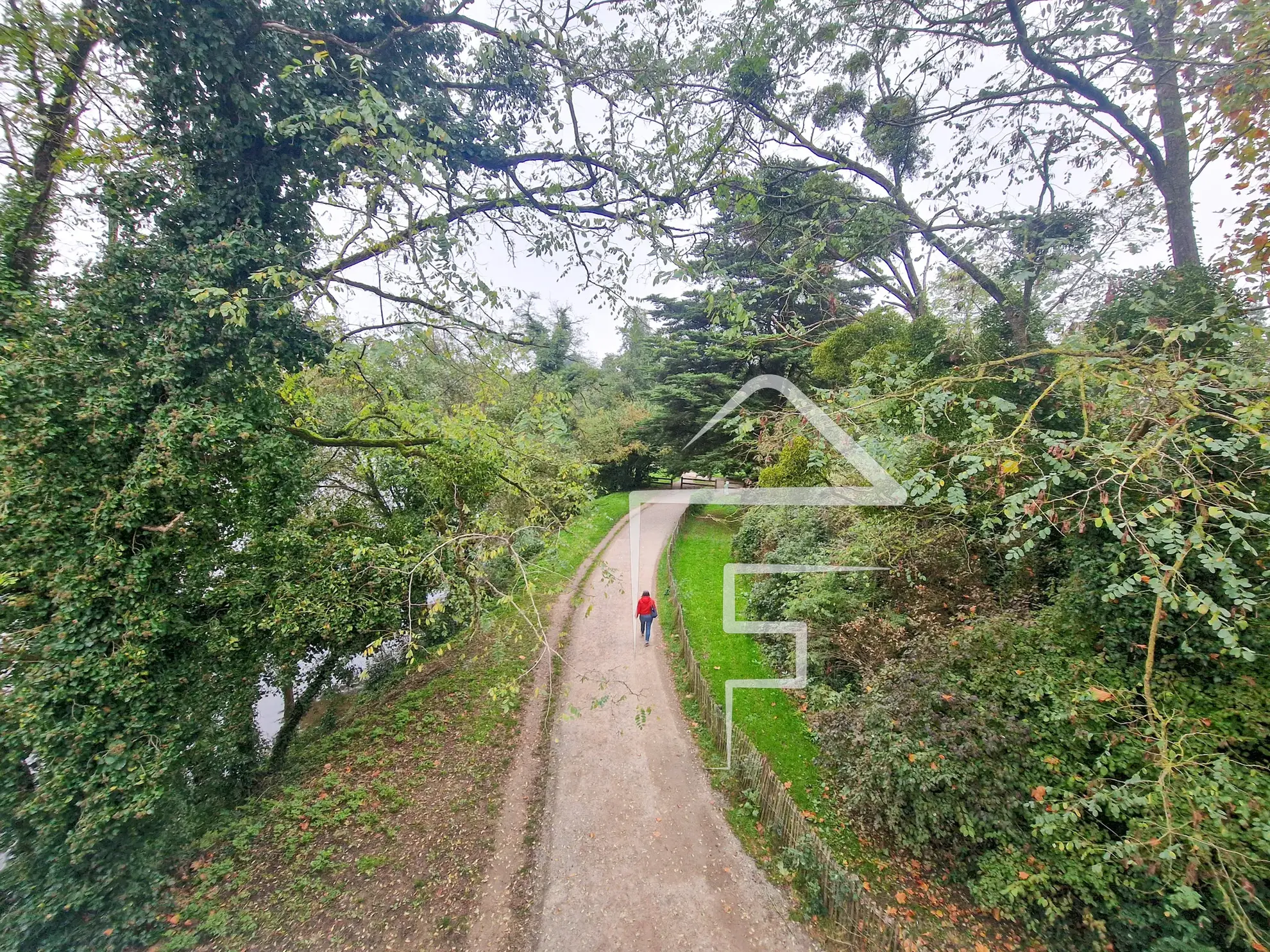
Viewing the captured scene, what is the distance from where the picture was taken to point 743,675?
9336 mm

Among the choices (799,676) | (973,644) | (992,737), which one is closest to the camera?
(992,737)

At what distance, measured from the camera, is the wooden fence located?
178 inches

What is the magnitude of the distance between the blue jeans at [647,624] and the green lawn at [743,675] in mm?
1074

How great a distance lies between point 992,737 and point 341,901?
25.0ft

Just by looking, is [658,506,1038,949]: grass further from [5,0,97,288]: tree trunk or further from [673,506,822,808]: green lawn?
[5,0,97,288]: tree trunk

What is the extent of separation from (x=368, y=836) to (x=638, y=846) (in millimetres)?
3630

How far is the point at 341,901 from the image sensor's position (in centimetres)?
520

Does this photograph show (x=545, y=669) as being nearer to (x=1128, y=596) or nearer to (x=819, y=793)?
(x=819, y=793)

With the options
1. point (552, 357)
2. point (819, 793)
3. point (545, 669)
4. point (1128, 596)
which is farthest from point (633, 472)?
point (1128, 596)

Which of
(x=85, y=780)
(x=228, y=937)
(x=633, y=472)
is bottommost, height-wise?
(x=228, y=937)

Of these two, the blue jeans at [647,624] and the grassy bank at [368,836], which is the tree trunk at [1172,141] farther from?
the blue jeans at [647,624]

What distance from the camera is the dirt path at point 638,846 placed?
4.90 metres

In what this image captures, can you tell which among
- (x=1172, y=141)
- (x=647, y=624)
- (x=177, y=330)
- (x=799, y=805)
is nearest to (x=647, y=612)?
(x=647, y=624)

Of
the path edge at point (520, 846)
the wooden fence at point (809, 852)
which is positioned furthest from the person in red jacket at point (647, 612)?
the wooden fence at point (809, 852)
